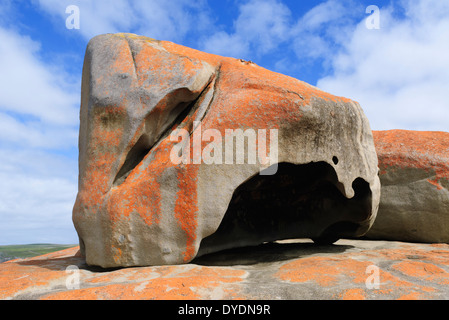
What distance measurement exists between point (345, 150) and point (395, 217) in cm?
282

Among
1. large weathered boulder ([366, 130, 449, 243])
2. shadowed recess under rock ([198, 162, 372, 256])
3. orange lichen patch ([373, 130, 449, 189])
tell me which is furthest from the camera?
orange lichen patch ([373, 130, 449, 189])

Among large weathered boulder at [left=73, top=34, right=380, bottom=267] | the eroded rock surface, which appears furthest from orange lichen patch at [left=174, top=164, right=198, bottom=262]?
the eroded rock surface

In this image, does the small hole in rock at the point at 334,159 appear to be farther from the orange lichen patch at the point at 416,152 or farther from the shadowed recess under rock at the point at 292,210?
the orange lichen patch at the point at 416,152

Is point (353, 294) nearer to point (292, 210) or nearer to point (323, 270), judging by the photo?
point (323, 270)

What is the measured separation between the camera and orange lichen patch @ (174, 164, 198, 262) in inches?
146

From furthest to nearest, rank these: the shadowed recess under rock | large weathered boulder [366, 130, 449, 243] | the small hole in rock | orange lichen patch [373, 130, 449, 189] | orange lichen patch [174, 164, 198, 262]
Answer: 1. orange lichen patch [373, 130, 449, 189]
2. large weathered boulder [366, 130, 449, 243]
3. the shadowed recess under rock
4. the small hole in rock
5. orange lichen patch [174, 164, 198, 262]

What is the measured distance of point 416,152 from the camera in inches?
269

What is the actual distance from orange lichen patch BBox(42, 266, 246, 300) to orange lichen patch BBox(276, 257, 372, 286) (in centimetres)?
55

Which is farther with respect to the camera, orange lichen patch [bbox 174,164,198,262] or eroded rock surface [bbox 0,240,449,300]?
orange lichen patch [bbox 174,164,198,262]

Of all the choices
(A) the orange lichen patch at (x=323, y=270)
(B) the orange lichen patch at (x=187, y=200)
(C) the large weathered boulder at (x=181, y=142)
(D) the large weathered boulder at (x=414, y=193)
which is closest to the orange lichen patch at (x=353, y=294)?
(A) the orange lichen patch at (x=323, y=270)

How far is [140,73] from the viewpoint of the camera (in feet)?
13.8

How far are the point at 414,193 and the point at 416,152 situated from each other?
0.80 meters

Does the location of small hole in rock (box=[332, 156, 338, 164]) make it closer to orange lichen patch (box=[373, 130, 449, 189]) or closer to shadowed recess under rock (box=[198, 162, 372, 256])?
shadowed recess under rock (box=[198, 162, 372, 256])
